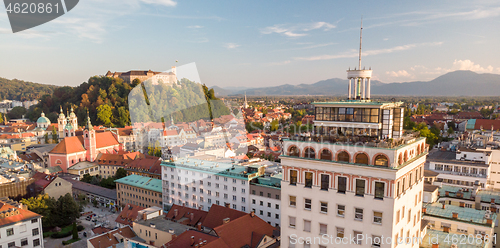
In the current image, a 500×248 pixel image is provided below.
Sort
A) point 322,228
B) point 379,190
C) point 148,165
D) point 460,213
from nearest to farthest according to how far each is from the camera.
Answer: point 379,190
point 322,228
point 460,213
point 148,165

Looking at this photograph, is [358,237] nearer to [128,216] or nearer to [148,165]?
[128,216]

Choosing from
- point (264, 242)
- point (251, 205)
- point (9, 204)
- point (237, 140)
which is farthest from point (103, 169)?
point (264, 242)

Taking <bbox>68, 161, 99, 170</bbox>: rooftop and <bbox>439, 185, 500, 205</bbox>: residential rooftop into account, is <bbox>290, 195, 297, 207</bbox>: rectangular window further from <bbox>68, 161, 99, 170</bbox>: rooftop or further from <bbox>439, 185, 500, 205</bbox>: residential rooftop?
<bbox>68, 161, 99, 170</bbox>: rooftop

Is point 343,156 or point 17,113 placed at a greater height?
point 343,156

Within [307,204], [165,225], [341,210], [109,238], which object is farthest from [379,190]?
[109,238]

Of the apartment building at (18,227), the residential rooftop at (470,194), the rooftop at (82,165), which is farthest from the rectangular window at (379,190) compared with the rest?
the rooftop at (82,165)
